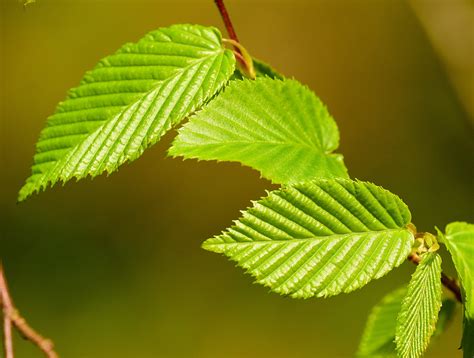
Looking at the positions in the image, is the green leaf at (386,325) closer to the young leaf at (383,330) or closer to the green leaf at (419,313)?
the young leaf at (383,330)

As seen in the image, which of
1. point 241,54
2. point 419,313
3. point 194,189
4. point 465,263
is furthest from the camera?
point 194,189

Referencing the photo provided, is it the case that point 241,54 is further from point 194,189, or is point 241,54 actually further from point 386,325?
point 194,189

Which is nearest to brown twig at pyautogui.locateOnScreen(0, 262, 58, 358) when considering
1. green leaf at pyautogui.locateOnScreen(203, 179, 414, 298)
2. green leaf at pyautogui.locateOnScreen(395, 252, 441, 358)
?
green leaf at pyautogui.locateOnScreen(203, 179, 414, 298)

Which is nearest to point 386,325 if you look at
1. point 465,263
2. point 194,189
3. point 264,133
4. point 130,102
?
point 465,263

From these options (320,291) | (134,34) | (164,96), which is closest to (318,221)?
(320,291)

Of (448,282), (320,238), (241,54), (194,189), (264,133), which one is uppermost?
(241,54)

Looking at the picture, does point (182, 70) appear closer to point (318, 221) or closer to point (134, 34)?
point (318, 221)

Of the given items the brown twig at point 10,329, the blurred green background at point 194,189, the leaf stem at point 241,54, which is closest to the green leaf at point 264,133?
A: the leaf stem at point 241,54
